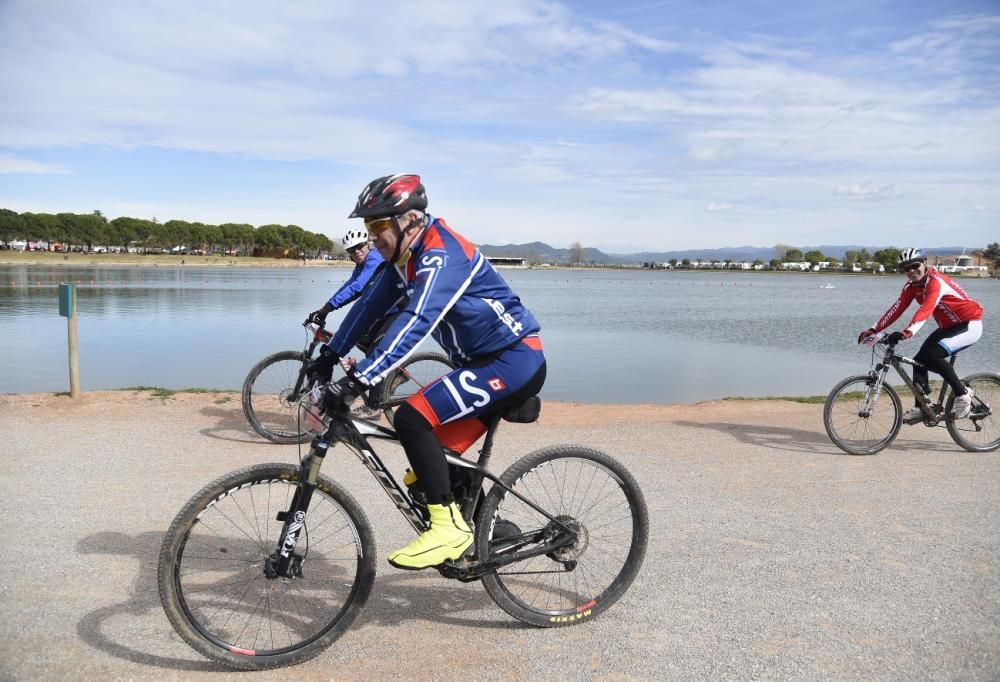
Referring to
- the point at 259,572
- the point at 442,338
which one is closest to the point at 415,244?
the point at 442,338

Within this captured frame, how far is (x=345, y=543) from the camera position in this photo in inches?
155

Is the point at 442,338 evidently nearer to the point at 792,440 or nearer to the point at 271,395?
the point at 271,395

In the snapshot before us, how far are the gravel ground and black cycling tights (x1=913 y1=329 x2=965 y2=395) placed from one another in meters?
0.80

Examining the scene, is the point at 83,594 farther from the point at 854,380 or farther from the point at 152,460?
the point at 854,380

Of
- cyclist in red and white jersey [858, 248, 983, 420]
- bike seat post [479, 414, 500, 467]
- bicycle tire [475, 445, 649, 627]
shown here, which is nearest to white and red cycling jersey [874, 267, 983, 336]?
cyclist in red and white jersey [858, 248, 983, 420]

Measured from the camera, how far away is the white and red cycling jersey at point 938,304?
28.4 feet

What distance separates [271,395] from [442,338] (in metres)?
4.92

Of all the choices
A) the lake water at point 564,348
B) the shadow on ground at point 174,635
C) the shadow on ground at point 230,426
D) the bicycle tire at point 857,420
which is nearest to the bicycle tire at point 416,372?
the shadow on ground at point 230,426

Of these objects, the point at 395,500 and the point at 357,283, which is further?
the point at 357,283

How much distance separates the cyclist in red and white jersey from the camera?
868 cm

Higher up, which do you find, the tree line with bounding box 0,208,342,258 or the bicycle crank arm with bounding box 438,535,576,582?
the tree line with bounding box 0,208,342,258

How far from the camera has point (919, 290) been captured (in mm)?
9023

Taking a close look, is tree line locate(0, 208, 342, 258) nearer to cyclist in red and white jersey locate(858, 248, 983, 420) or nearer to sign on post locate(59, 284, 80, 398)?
sign on post locate(59, 284, 80, 398)

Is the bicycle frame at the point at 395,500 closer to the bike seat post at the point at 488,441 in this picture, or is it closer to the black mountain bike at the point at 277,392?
the bike seat post at the point at 488,441
